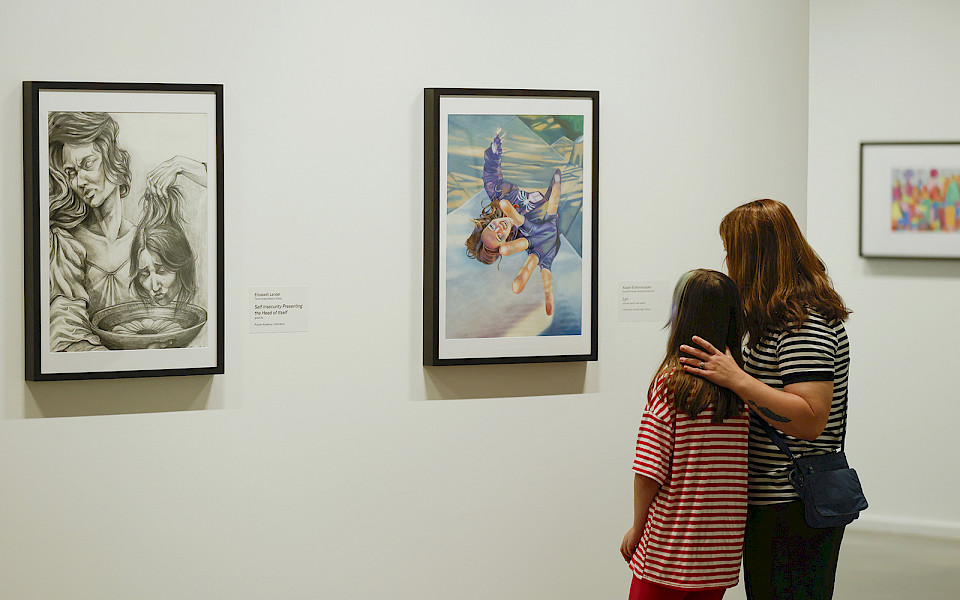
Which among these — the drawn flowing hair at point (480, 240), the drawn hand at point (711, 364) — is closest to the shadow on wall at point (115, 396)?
the drawn flowing hair at point (480, 240)

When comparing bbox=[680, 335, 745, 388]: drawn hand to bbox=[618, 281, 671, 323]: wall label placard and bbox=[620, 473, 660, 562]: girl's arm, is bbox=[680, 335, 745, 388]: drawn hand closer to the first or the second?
bbox=[620, 473, 660, 562]: girl's arm

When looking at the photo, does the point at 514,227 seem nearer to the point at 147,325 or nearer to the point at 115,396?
the point at 147,325

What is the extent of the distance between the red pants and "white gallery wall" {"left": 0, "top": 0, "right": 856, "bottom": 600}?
82cm

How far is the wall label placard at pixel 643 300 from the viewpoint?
9.65 feet

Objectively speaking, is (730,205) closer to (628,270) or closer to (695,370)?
(628,270)

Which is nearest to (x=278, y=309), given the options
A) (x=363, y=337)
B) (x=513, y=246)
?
(x=363, y=337)

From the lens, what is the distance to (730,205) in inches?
120

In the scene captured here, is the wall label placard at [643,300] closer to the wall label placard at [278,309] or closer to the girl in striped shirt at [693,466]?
the girl in striped shirt at [693,466]

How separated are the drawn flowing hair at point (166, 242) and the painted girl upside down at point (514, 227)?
820mm

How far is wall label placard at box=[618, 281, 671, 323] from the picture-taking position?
294 cm

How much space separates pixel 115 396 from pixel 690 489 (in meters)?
1.58

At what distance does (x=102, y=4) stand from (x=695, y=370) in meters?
1.86

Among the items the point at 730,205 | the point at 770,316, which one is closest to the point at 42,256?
the point at 770,316

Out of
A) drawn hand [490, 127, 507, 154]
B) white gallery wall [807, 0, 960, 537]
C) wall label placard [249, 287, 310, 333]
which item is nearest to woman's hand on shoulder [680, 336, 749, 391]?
drawn hand [490, 127, 507, 154]
